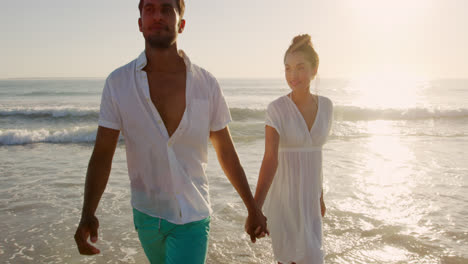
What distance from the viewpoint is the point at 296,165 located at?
9.45ft

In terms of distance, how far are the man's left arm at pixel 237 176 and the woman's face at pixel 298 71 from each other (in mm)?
918

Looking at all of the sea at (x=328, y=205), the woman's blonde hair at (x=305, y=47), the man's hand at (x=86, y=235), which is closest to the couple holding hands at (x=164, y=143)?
the man's hand at (x=86, y=235)

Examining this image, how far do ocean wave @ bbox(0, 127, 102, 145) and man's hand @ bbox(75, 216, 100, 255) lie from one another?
43.4ft

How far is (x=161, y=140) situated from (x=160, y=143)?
0.7 inches

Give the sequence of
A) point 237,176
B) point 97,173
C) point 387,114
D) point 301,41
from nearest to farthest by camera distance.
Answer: point 97,173 → point 237,176 → point 301,41 → point 387,114

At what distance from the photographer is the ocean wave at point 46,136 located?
13.8m

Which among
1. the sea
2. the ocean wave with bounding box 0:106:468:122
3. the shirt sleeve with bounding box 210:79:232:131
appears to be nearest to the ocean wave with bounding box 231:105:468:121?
the ocean wave with bounding box 0:106:468:122

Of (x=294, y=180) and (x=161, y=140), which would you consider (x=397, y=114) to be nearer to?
(x=294, y=180)

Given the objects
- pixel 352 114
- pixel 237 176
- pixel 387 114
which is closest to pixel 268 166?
pixel 237 176

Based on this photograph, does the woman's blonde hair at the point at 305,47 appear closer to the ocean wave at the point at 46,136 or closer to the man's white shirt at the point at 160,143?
the man's white shirt at the point at 160,143

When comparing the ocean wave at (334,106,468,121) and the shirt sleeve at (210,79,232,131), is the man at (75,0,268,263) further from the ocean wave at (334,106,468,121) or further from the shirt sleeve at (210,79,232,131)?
the ocean wave at (334,106,468,121)

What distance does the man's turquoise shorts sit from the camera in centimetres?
203

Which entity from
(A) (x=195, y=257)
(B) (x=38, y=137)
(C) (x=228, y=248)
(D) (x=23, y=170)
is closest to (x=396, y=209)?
(C) (x=228, y=248)

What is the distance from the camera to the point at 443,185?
7410 mm
